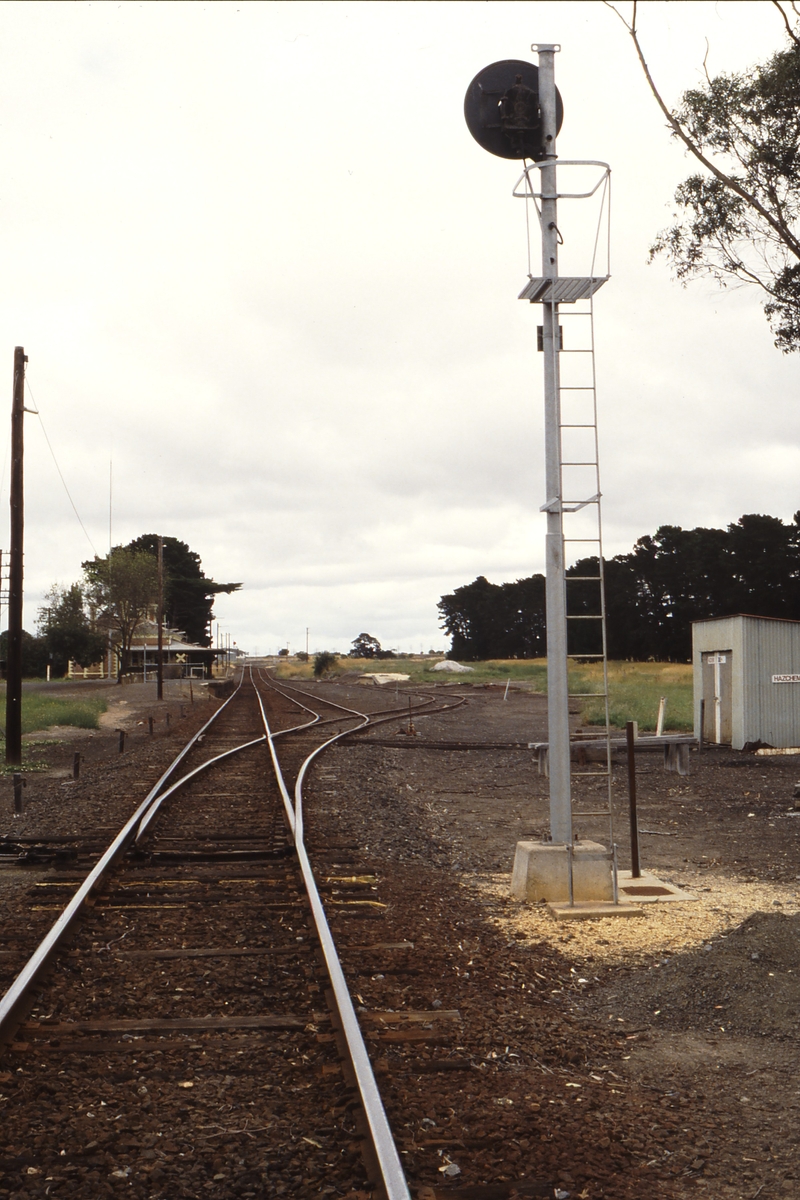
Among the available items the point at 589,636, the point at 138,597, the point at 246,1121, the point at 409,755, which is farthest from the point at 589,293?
the point at 589,636

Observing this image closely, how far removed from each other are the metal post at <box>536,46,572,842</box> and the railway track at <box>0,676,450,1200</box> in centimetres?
166

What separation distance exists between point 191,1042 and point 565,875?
12.5 ft

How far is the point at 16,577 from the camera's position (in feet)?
66.7

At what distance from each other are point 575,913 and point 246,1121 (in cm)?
392

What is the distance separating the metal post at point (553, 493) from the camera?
7.63m

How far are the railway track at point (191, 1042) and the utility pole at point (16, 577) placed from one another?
12136 mm

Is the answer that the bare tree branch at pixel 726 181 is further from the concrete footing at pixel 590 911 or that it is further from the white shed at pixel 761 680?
the concrete footing at pixel 590 911

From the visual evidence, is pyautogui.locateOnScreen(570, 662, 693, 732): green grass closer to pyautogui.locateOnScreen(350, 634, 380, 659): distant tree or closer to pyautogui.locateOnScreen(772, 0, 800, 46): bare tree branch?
pyautogui.locateOnScreen(772, 0, 800, 46): bare tree branch

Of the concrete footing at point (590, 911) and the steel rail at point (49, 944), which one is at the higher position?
the steel rail at point (49, 944)

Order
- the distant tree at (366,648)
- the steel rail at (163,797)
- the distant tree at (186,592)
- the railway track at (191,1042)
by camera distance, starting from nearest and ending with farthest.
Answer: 1. the railway track at (191,1042)
2. the steel rail at (163,797)
3. the distant tree at (186,592)
4. the distant tree at (366,648)

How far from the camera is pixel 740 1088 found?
14.4ft

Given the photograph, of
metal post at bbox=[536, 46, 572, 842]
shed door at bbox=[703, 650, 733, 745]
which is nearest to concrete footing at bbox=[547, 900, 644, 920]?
metal post at bbox=[536, 46, 572, 842]

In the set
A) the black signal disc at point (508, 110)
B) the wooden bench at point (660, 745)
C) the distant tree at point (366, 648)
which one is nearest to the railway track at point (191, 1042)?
the black signal disc at point (508, 110)

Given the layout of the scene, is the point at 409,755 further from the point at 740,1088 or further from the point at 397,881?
the point at 740,1088
